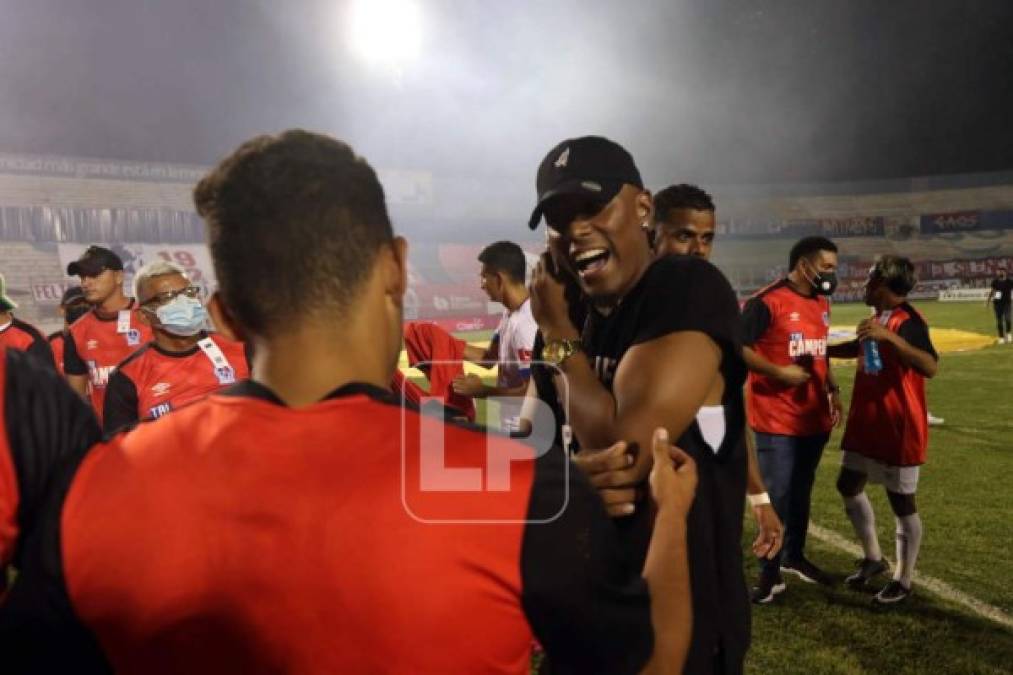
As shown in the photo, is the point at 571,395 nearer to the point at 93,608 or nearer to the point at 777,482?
the point at 93,608

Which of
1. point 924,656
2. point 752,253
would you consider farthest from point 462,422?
point 752,253

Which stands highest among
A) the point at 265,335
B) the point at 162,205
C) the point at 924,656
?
the point at 162,205

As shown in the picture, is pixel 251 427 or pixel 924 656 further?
pixel 924 656

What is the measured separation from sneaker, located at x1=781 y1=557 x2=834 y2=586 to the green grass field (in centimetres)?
8

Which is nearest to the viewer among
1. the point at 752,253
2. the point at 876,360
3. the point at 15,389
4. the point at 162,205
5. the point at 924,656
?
the point at 15,389

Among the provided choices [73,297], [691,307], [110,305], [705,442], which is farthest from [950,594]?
[73,297]

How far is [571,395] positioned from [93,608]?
1188 millimetres

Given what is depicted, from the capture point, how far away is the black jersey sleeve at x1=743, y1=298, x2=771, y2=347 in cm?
595

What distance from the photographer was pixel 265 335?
3.91 ft

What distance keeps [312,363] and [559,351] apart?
94 cm

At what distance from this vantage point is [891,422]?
218 inches

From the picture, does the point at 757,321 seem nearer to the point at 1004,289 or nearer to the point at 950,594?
the point at 950,594

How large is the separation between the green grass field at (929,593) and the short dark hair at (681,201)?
2784 mm

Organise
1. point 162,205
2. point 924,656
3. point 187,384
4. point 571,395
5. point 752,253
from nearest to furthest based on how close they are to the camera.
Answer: point 571,395, point 924,656, point 187,384, point 162,205, point 752,253
